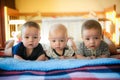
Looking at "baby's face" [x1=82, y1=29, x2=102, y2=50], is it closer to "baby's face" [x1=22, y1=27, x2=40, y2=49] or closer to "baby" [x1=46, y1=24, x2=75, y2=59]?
"baby" [x1=46, y1=24, x2=75, y2=59]

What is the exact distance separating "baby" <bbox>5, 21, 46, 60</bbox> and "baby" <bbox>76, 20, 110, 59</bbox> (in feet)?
0.54

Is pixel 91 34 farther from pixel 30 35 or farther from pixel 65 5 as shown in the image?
pixel 65 5

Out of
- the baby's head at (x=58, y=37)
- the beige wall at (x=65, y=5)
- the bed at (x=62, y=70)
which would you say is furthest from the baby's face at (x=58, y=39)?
the beige wall at (x=65, y=5)

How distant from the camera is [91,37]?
732mm

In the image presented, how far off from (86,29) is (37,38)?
191 millimetres

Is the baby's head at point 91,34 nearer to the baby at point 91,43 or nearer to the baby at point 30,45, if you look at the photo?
the baby at point 91,43

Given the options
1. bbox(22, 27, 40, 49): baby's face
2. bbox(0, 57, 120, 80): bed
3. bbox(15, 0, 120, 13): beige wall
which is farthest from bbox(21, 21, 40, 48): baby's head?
bbox(15, 0, 120, 13): beige wall

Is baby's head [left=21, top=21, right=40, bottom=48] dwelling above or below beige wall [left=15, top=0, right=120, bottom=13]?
below

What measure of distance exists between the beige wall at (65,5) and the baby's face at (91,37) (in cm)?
147

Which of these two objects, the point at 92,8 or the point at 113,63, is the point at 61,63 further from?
the point at 92,8

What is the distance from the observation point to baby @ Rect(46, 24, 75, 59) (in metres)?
0.75

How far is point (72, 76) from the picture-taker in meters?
0.51

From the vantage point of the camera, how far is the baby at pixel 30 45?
0.72 meters

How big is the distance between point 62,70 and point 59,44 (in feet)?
0.62
